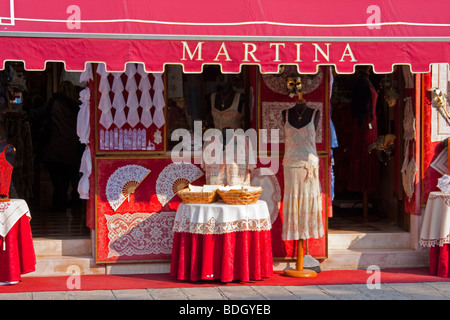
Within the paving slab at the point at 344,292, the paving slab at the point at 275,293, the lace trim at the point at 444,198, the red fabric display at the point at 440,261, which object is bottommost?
the paving slab at the point at 344,292

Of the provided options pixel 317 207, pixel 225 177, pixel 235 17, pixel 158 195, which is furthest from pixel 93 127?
pixel 317 207

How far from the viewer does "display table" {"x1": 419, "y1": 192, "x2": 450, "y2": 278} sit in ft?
30.0

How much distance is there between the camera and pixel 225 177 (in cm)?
924

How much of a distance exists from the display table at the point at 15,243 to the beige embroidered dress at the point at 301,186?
3.03 metres

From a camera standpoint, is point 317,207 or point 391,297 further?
point 317,207

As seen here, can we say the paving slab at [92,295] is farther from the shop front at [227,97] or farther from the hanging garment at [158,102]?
the hanging garment at [158,102]

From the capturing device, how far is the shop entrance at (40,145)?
11.5 meters

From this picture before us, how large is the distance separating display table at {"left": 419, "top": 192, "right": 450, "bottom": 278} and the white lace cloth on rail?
7.10 ft

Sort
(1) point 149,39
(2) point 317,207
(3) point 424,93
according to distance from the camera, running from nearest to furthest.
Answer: (1) point 149,39
(2) point 317,207
(3) point 424,93

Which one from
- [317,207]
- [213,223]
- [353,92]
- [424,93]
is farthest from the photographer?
[353,92]

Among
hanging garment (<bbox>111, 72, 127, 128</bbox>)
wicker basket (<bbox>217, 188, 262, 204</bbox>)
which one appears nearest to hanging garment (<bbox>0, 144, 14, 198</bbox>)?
hanging garment (<bbox>111, 72, 127, 128</bbox>)

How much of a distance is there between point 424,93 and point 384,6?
1.60 m

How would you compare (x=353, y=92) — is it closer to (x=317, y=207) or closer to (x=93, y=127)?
(x=317, y=207)

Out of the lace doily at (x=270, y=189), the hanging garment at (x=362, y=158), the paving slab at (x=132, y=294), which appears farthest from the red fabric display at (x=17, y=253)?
the hanging garment at (x=362, y=158)
